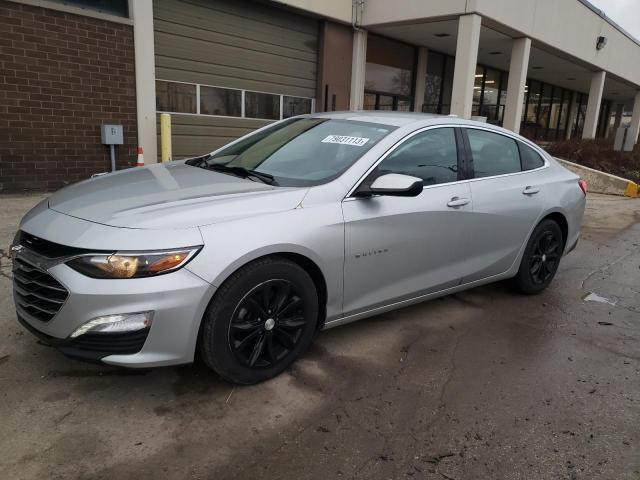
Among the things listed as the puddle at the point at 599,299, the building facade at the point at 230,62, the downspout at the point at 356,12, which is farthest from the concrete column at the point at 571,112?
the puddle at the point at 599,299

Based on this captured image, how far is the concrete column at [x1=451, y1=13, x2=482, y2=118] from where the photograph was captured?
12.2 metres

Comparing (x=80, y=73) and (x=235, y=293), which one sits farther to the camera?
(x=80, y=73)

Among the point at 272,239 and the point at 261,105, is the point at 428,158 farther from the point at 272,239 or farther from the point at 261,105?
the point at 261,105

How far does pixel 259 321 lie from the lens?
115 inches

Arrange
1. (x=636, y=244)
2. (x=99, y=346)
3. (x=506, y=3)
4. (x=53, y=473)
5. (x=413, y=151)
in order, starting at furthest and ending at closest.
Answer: (x=506, y=3) → (x=636, y=244) → (x=413, y=151) → (x=99, y=346) → (x=53, y=473)

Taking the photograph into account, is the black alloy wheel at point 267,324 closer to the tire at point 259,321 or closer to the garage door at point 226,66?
the tire at point 259,321

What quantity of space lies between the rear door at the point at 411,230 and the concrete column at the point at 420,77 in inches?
519

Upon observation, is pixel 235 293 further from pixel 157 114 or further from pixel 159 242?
pixel 157 114

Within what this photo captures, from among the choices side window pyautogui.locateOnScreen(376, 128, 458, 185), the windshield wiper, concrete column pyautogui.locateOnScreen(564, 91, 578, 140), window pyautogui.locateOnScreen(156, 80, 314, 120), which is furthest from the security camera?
the windshield wiper

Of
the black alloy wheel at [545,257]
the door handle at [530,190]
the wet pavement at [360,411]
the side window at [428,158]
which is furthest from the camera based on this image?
the black alloy wheel at [545,257]

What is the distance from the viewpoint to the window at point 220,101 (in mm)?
11023

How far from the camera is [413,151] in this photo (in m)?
3.76

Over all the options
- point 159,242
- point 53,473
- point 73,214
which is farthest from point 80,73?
point 53,473

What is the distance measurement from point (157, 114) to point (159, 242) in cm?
821
